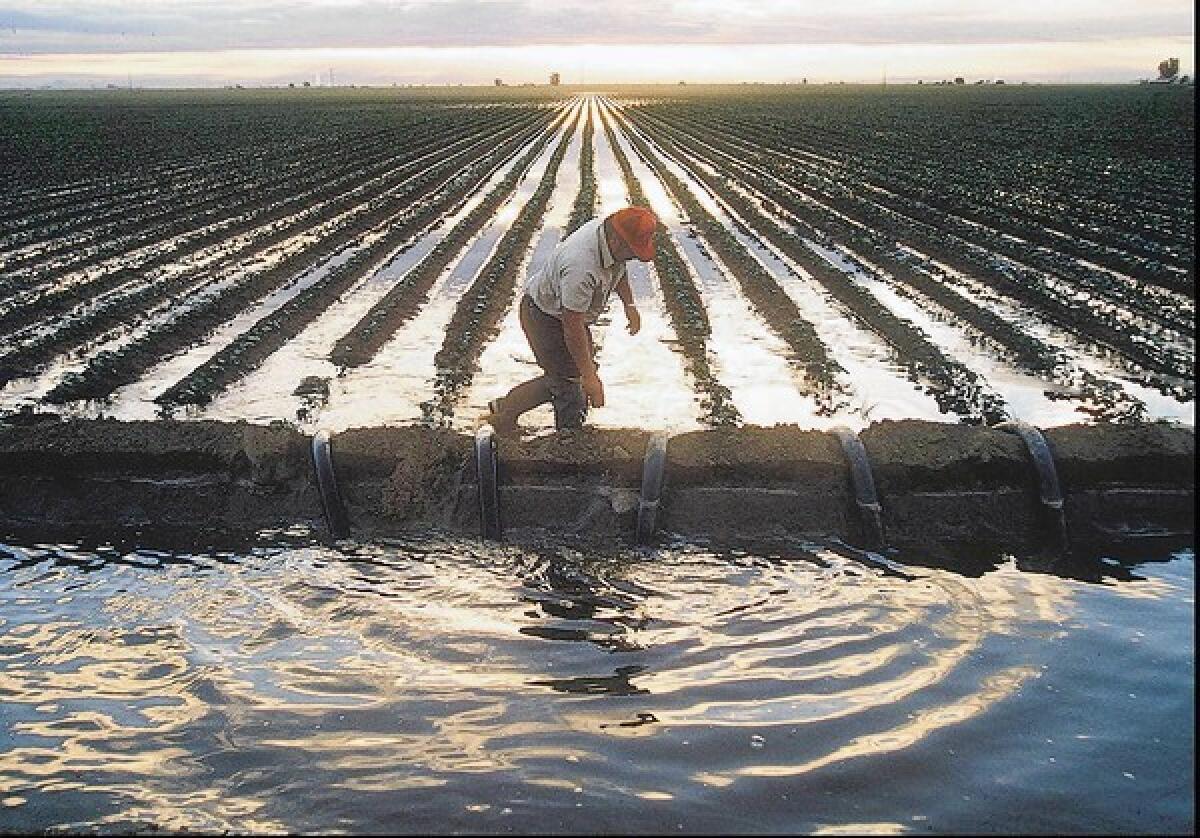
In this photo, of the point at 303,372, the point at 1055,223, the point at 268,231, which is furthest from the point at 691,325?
the point at 268,231

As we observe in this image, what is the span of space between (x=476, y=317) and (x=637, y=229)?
445 centimetres

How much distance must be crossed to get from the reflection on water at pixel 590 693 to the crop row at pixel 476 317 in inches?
94.7

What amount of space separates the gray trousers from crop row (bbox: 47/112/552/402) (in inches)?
121

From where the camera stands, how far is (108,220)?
1638 centimetres

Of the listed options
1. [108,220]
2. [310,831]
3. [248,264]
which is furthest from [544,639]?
[108,220]

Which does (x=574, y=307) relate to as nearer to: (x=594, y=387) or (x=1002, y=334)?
(x=594, y=387)

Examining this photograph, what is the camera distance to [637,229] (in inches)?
212

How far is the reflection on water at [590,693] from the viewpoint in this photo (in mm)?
3279

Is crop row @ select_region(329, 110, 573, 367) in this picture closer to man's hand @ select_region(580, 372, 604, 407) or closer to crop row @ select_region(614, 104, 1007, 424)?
man's hand @ select_region(580, 372, 604, 407)

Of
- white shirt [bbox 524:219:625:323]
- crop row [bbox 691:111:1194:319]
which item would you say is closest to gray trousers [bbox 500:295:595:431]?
white shirt [bbox 524:219:625:323]

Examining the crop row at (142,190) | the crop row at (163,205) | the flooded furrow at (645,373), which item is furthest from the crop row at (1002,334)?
the crop row at (142,190)

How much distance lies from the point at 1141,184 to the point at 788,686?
16.8 metres

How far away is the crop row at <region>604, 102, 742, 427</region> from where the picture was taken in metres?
6.98

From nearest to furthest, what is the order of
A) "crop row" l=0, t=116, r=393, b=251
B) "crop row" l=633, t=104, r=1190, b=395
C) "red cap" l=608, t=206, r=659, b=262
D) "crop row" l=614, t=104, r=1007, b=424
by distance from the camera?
"red cap" l=608, t=206, r=659, b=262
"crop row" l=614, t=104, r=1007, b=424
"crop row" l=633, t=104, r=1190, b=395
"crop row" l=0, t=116, r=393, b=251
